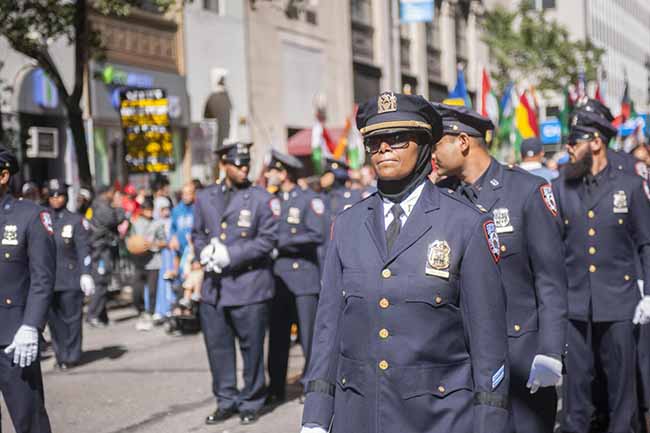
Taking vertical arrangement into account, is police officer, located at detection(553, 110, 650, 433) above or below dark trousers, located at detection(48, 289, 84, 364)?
above

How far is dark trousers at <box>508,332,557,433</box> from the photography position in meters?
5.16

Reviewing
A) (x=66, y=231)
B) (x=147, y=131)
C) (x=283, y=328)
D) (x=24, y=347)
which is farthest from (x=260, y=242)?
(x=147, y=131)

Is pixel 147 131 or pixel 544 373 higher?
pixel 147 131

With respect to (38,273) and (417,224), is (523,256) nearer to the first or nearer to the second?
(417,224)

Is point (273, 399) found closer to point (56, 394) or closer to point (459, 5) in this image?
point (56, 394)

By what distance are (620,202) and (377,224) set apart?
3390 millimetres

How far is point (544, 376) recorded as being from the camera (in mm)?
4922

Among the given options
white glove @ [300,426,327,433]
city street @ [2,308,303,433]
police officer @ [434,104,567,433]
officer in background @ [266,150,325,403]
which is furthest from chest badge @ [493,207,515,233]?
officer in background @ [266,150,325,403]

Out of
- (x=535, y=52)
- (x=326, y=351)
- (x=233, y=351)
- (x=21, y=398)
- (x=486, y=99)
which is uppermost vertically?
(x=535, y=52)

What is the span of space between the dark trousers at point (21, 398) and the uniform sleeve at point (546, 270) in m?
2.96

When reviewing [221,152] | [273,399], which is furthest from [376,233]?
[273,399]

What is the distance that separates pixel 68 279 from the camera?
11914 mm

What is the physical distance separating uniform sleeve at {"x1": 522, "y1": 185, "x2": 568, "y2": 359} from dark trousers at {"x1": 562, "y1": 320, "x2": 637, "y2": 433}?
65.0 inches

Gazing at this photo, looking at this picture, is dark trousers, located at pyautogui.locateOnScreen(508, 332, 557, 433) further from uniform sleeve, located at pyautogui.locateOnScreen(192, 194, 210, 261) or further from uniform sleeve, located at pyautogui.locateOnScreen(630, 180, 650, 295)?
uniform sleeve, located at pyautogui.locateOnScreen(192, 194, 210, 261)
